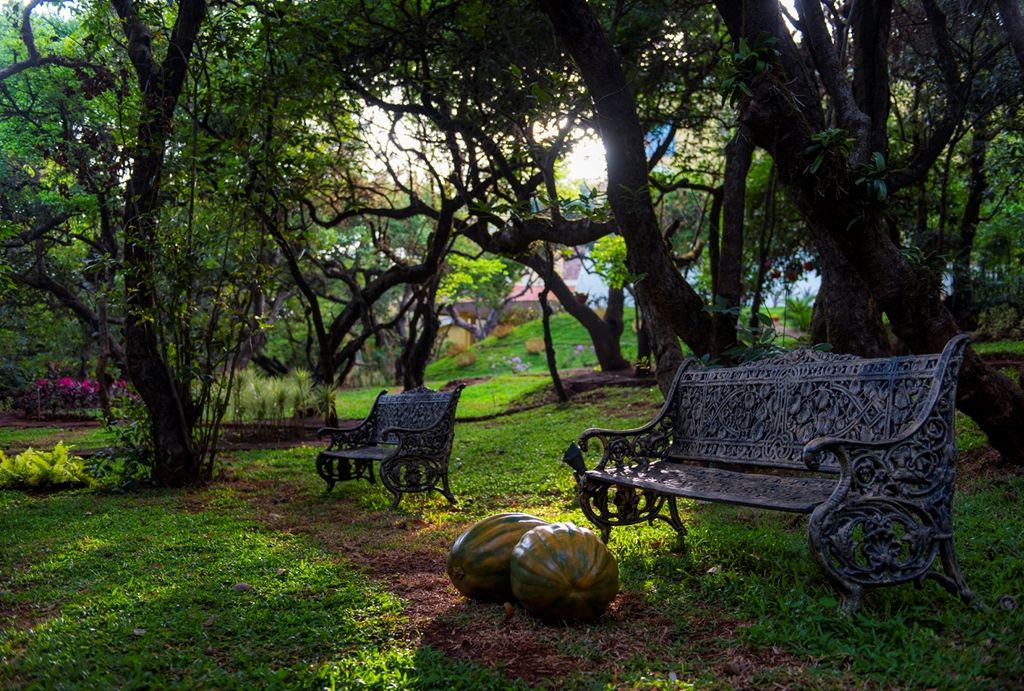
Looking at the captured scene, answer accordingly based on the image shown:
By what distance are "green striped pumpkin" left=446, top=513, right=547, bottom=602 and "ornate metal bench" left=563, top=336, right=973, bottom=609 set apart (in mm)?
886

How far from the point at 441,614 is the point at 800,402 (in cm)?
240

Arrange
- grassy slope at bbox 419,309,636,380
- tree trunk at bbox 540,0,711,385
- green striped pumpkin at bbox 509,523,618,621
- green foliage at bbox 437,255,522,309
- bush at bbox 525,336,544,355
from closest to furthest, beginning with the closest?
green striped pumpkin at bbox 509,523,618,621 → tree trunk at bbox 540,0,711,385 → green foliage at bbox 437,255,522,309 → grassy slope at bbox 419,309,636,380 → bush at bbox 525,336,544,355

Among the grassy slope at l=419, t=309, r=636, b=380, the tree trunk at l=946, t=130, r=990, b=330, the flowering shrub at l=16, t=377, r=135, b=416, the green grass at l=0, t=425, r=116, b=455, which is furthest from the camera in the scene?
the grassy slope at l=419, t=309, r=636, b=380

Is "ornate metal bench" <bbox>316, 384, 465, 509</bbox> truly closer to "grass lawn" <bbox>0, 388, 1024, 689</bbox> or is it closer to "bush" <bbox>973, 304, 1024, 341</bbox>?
"grass lawn" <bbox>0, 388, 1024, 689</bbox>

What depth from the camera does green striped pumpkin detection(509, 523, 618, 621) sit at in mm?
3600

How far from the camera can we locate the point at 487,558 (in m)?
3.97

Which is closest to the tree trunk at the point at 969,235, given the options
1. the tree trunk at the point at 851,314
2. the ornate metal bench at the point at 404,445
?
the tree trunk at the point at 851,314

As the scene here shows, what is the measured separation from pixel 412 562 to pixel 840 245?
12.3 feet

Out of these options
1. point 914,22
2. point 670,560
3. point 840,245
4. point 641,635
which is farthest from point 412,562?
point 914,22

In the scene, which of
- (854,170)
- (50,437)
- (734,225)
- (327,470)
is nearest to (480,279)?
(50,437)

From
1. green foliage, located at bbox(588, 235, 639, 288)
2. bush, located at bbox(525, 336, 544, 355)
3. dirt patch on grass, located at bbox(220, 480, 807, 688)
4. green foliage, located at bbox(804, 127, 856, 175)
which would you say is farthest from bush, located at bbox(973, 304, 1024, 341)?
bush, located at bbox(525, 336, 544, 355)

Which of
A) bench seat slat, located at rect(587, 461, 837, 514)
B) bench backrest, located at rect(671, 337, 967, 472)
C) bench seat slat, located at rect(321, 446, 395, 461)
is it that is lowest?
bench seat slat, located at rect(321, 446, 395, 461)

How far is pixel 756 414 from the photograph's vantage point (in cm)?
499

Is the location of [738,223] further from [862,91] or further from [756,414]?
[756,414]
